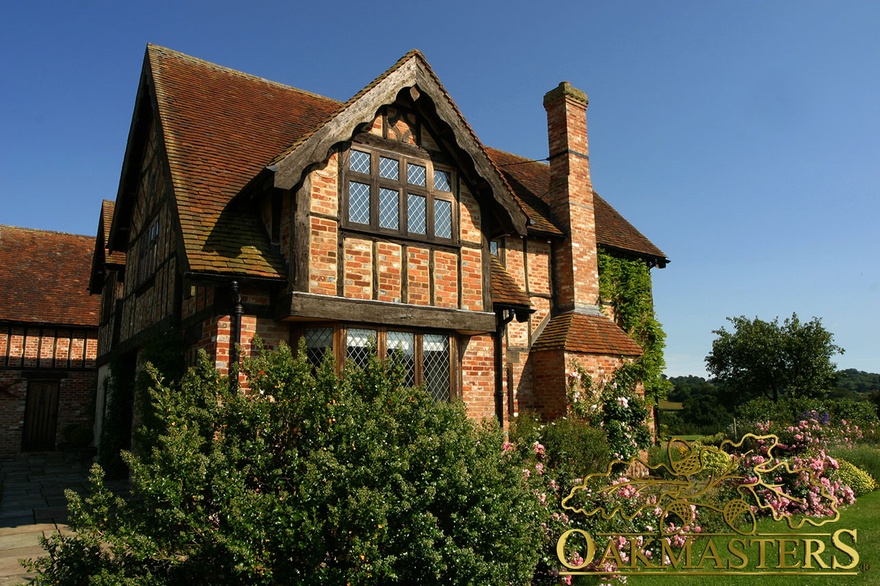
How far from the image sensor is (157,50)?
13.7 metres

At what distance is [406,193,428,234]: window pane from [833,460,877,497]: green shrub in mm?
9955

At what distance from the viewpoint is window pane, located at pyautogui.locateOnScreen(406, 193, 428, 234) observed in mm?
10234

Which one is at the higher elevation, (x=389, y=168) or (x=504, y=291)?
(x=389, y=168)

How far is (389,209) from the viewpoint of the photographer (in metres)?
10.1

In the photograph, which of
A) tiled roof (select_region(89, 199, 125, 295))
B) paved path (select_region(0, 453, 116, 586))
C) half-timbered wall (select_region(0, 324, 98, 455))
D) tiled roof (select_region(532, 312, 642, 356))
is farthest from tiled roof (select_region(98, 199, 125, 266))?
tiled roof (select_region(532, 312, 642, 356))

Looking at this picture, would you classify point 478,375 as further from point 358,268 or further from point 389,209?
point 389,209

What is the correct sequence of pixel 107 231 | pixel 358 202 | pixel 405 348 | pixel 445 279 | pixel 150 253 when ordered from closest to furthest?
pixel 358 202
pixel 405 348
pixel 445 279
pixel 150 253
pixel 107 231

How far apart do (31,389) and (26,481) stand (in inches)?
358

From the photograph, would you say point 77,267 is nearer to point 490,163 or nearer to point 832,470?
point 490,163

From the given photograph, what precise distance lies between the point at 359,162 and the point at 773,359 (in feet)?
122

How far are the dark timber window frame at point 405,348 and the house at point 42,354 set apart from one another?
1425 cm

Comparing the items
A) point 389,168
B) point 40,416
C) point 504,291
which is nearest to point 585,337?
point 504,291

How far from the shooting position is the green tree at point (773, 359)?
37406mm

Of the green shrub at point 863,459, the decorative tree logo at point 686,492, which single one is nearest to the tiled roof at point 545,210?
the green shrub at point 863,459
